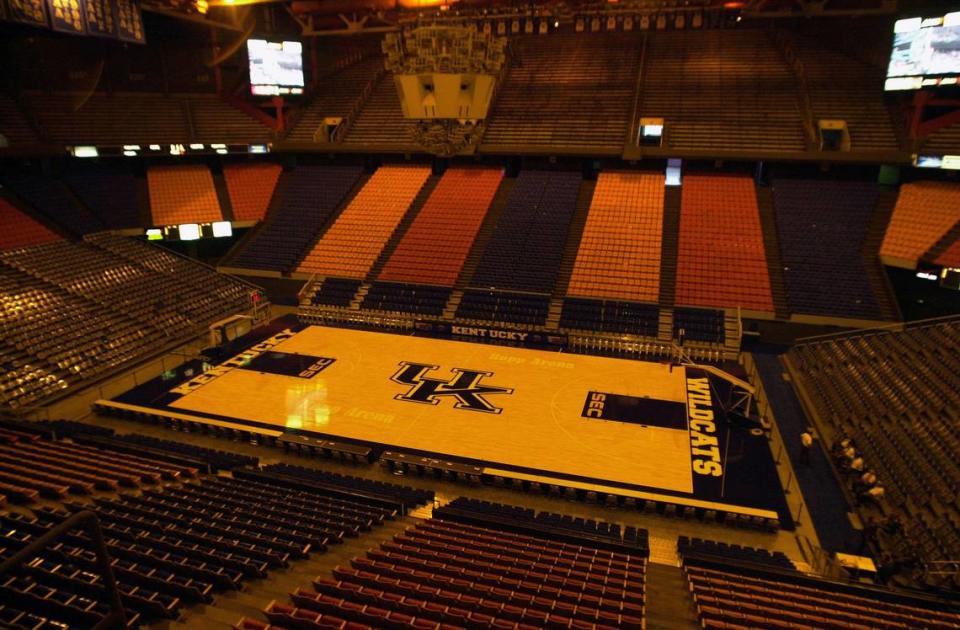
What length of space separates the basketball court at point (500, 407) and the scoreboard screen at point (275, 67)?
715 inches

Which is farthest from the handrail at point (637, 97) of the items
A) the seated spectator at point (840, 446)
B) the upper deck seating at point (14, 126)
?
the upper deck seating at point (14, 126)

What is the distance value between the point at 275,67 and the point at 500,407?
2726 cm

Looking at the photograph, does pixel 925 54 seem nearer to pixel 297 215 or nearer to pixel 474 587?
pixel 474 587

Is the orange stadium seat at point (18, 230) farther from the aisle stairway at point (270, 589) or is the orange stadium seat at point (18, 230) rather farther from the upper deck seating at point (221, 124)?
the aisle stairway at point (270, 589)

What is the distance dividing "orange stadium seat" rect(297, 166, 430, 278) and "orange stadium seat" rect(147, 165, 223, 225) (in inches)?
269

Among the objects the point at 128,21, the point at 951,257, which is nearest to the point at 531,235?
the point at 951,257

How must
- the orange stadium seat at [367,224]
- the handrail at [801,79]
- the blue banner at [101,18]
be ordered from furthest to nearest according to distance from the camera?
1. the orange stadium seat at [367,224]
2. the handrail at [801,79]
3. the blue banner at [101,18]

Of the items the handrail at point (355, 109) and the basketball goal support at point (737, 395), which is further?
the handrail at point (355, 109)

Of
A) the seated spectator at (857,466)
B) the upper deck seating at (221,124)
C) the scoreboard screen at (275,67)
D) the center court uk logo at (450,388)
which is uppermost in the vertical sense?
the scoreboard screen at (275,67)

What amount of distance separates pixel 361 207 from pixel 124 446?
21490 millimetres

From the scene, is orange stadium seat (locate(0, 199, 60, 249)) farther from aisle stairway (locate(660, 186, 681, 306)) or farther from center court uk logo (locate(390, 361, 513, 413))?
aisle stairway (locate(660, 186, 681, 306))

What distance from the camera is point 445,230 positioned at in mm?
31094

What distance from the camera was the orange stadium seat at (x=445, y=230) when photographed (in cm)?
2903

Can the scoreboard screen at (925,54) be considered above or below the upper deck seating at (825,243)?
above
